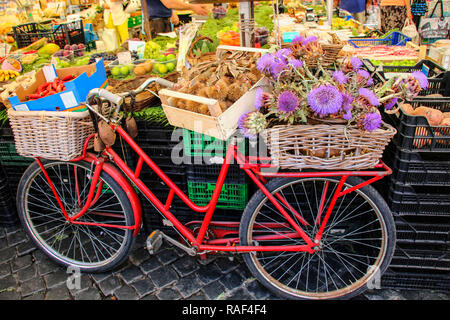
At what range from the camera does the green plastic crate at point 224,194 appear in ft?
10.0

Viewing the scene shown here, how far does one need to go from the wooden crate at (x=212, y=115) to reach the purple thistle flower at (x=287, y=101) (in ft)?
1.09

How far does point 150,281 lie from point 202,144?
1.30 m

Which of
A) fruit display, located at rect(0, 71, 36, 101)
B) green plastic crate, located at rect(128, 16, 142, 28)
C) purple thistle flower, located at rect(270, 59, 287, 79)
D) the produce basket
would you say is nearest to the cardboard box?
fruit display, located at rect(0, 71, 36, 101)

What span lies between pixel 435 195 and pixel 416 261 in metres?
0.58

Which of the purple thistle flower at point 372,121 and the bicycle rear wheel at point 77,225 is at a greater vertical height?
the purple thistle flower at point 372,121

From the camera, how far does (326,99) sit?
1999 millimetres

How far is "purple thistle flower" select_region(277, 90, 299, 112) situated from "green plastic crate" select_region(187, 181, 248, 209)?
107 cm

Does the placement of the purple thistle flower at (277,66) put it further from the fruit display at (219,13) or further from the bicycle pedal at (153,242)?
the fruit display at (219,13)

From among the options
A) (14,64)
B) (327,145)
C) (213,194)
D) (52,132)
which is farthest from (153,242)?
(14,64)

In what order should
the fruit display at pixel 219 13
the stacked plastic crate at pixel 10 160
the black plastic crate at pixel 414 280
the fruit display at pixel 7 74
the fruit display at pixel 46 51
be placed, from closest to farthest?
the black plastic crate at pixel 414 280 < the stacked plastic crate at pixel 10 160 < the fruit display at pixel 7 74 < the fruit display at pixel 46 51 < the fruit display at pixel 219 13

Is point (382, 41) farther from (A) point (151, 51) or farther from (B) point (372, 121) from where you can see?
(B) point (372, 121)

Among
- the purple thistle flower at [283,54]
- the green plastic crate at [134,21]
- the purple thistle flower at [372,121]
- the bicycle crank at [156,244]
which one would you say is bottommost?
the bicycle crank at [156,244]

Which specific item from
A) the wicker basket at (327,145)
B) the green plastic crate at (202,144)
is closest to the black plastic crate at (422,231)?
the wicker basket at (327,145)
